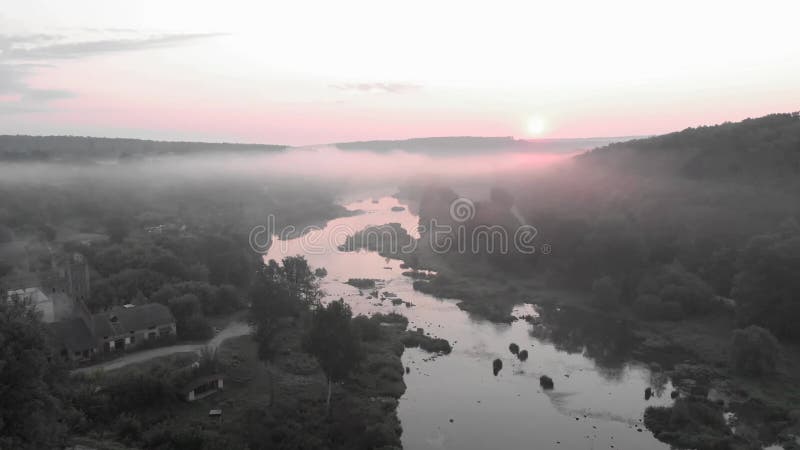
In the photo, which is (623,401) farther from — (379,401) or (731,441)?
(379,401)

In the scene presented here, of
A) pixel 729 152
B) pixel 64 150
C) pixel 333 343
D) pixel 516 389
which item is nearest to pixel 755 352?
pixel 516 389

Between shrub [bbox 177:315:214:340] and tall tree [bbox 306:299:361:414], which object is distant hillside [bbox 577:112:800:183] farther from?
shrub [bbox 177:315:214:340]

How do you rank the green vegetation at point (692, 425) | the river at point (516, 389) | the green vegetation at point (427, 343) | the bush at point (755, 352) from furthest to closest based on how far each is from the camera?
the green vegetation at point (427, 343) < the bush at point (755, 352) < the river at point (516, 389) < the green vegetation at point (692, 425)

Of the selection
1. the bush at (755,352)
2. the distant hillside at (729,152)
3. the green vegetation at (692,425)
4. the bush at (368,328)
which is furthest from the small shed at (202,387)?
the distant hillside at (729,152)

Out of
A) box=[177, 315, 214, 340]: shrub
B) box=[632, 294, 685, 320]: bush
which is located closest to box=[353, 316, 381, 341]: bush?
box=[177, 315, 214, 340]: shrub

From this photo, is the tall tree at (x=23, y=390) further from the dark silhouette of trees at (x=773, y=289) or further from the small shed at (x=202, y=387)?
the dark silhouette of trees at (x=773, y=289)

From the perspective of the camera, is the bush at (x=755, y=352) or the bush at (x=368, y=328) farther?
the bush at (x=368, y=328)

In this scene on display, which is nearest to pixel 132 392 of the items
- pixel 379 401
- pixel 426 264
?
pixel 379 401

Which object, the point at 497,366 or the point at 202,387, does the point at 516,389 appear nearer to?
the point at 497,366
